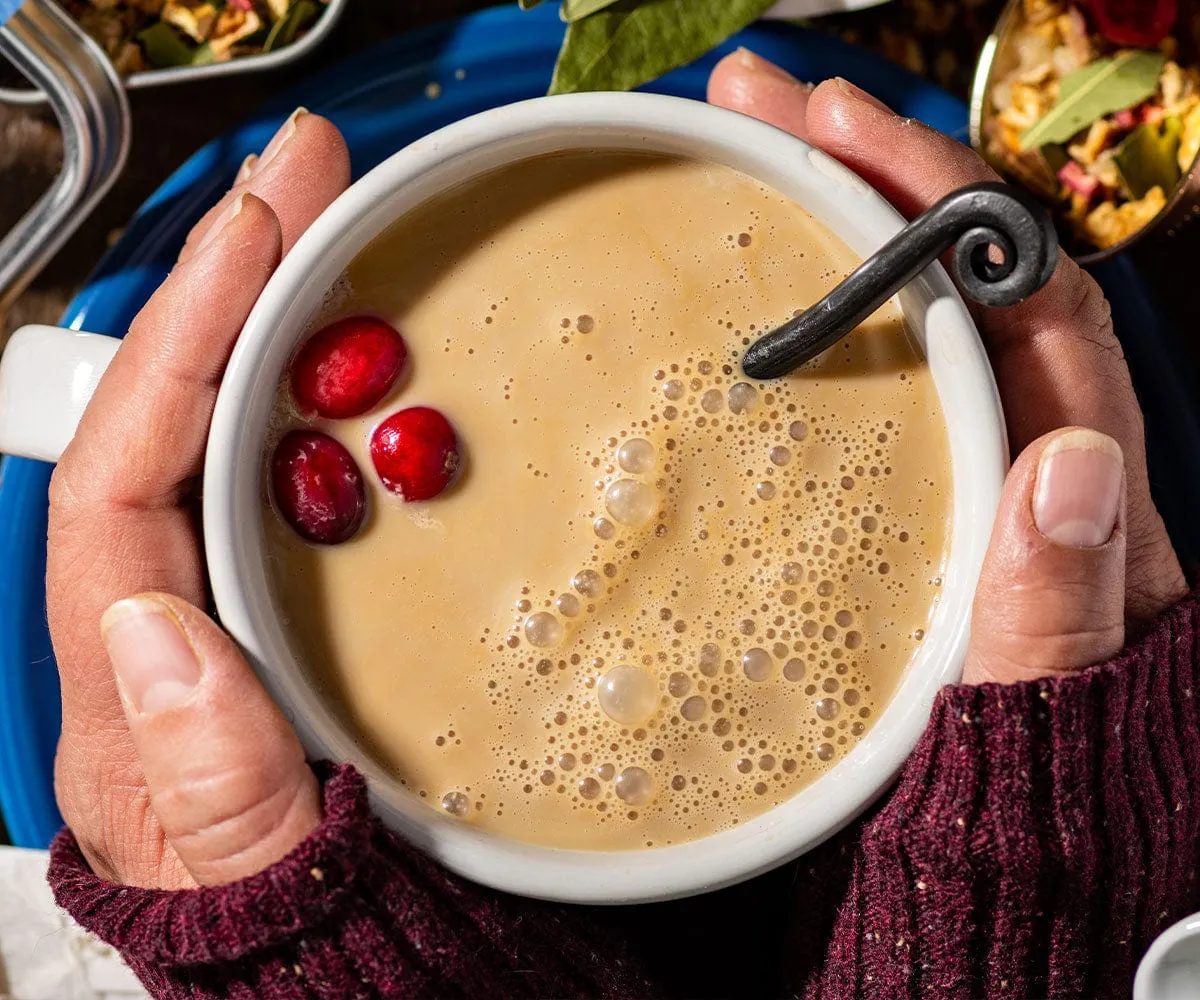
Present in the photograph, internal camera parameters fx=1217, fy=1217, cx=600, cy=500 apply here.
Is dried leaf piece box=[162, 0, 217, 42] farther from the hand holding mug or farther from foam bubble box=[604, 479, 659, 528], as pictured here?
foam bubble box=[604, 479, 659, 528]

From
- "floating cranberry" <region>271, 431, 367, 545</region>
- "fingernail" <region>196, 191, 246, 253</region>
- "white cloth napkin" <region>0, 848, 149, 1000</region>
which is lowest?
"white cloth napkin" <region>0, 848, 149, 1000</region>

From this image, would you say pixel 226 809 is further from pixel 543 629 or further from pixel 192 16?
pixel 192 16

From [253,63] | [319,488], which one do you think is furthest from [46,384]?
[253,63]

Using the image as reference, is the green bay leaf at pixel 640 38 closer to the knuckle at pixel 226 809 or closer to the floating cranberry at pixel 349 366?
the floating cranberry at pixel 349 366

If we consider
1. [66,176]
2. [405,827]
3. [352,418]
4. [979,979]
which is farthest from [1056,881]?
[66,176]

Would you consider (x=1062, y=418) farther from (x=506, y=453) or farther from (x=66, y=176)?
(x=66, y=176)

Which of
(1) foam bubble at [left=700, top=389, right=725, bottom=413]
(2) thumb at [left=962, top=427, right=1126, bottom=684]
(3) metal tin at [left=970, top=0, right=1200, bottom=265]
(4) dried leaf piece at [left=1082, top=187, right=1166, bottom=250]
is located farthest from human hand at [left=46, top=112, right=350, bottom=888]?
(4) dried leaf piece at [left=1082, top=187, right=1166, bottom=250]
